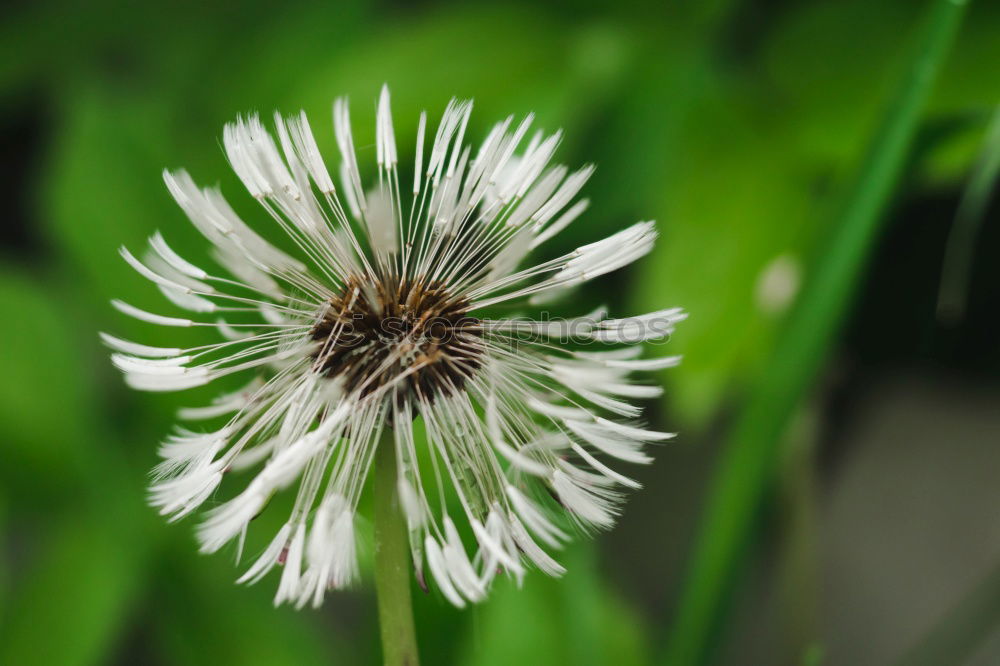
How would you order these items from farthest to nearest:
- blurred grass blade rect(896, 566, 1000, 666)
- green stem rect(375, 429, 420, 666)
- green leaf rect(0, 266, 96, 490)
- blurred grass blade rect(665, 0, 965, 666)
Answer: green leaf rect(0, 266, 96, 490), blurred grass blade rect(896, 566, 1000, 666), blurred grass blade rect(665, 0, 965, 666), green stem rect(375, 429, 420, 666)

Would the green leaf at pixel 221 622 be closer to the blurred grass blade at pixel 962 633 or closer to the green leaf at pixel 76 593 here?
the green leaf at pixel 76 593

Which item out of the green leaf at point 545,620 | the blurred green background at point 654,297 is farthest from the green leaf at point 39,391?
the green leaf at point 545,620

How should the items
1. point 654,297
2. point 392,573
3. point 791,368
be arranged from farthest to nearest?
1. point 654,297
2. point 791,368
3. point 392,573

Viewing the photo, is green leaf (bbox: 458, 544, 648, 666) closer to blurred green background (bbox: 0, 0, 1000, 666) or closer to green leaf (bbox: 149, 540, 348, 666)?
blurred green background (bbox: 0, 0, 1000, 666)

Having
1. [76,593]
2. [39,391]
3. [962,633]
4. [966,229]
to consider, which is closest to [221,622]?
[76,593]

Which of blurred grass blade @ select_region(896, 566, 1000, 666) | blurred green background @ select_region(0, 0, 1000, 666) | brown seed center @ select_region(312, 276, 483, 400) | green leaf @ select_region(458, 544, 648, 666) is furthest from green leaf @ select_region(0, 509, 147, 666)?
blurred grass blade @ select_region(896, 566, 1000, 666)

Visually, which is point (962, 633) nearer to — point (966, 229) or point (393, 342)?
point (966, 229)

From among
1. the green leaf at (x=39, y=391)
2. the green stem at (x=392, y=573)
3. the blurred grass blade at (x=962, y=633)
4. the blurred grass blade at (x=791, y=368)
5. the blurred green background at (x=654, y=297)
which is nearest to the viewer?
the green stem at (x=392, y=573)

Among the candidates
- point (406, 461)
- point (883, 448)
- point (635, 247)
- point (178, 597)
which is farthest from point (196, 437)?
point (883, 448)
